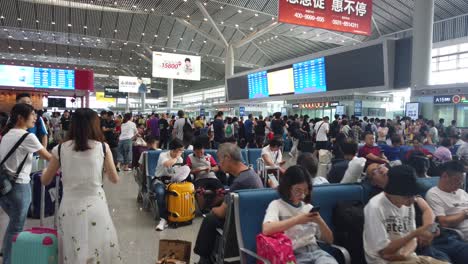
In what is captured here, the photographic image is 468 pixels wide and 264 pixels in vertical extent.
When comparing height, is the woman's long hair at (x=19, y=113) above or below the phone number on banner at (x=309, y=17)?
below

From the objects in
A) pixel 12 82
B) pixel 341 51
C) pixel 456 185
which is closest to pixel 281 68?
pixel 341 51

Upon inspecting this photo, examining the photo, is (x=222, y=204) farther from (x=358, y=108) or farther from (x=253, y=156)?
(x=358, y=108)

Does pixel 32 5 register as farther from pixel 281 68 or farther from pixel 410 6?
pixel 410 6

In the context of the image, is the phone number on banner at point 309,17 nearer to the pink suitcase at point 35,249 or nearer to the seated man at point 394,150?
the seated man at point 394,150

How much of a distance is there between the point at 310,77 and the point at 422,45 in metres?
5.41

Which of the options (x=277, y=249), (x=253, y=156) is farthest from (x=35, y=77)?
(x=277, y=249)

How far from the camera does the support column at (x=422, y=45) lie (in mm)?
11773

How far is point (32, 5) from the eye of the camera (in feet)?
69.7

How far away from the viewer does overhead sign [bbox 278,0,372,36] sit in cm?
796

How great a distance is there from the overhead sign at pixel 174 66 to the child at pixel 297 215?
17.2 metres

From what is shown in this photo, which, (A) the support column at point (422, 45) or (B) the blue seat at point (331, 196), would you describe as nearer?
(B) the blue seat at point (331, 196)

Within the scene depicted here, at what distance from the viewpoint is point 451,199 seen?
3148 mm

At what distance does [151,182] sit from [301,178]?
3.50 m

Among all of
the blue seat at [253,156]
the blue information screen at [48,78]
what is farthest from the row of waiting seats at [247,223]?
the blue information screen at [48,78]
